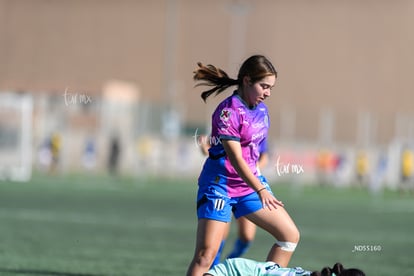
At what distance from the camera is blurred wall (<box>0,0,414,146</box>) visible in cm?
5488

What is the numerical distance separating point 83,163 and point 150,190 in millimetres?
12367

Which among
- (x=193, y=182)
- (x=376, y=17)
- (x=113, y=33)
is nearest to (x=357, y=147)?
(x=193, y=182)

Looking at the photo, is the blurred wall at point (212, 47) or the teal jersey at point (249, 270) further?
the blurred wall at point (212, 47)

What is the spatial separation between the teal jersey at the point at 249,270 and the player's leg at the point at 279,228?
405 mm

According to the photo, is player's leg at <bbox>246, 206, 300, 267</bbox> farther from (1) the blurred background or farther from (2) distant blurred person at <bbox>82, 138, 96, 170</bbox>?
(2) distant blurred person at <bbox>82, 138, 96, 170</bbox>

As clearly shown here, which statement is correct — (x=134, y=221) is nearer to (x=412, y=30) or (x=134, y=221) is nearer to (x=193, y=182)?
(x=193, y=182)

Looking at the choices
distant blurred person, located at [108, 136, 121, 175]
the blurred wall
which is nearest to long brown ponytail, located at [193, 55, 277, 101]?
distant blurred person, located at [108, 136, 121, 175]

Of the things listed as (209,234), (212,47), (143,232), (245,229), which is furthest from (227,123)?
(212,47)

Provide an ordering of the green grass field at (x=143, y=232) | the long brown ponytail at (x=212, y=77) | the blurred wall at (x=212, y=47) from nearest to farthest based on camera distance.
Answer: the long brown ponytail at (x=212, y=77) < the green grass field at (x=143, y=232) < the blurred wall at (x=212, y=47)

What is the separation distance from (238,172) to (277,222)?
0.59 m

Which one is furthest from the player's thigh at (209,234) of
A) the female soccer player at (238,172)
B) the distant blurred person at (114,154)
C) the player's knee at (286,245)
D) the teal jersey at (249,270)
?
the distant blurred person at (114,154)

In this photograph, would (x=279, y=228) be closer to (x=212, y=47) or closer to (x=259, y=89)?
(x=259, y=89)

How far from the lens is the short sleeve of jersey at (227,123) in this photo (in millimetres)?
7676

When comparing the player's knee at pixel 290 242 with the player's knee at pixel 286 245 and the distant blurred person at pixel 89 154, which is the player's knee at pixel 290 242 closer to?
the player's knee at pixel 286 245
